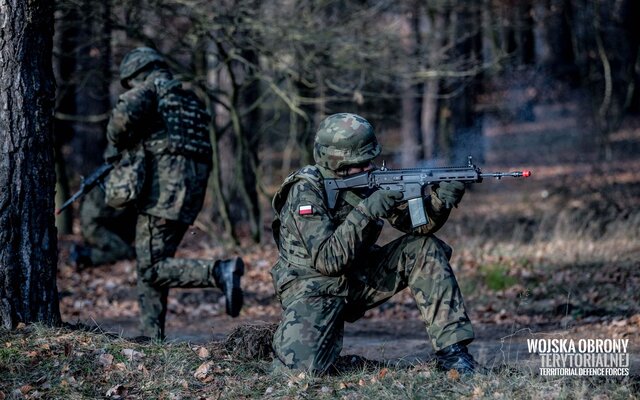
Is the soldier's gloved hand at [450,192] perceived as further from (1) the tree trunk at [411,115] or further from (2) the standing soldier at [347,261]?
(1) the tree trunk at [411,115]

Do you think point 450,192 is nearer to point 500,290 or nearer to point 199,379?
point 199,379

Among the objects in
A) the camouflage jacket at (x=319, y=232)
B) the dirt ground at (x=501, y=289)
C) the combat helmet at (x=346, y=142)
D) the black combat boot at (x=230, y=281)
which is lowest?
the dirt ground at (x=501, y=289)

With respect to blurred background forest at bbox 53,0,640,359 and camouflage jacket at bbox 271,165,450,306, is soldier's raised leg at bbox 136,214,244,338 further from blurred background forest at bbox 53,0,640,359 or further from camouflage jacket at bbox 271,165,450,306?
camouflage jacket at bbox 271,165,450,306

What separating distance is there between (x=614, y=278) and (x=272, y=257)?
450 cm

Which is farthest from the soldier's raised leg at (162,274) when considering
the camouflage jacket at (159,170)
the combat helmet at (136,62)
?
the combat helmet at (136,62)

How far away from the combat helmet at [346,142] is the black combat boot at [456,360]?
1271 mm

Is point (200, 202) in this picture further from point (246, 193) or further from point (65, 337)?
point (246, 193)

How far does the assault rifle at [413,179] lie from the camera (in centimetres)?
522

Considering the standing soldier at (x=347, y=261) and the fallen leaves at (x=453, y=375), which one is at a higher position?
the standing soldier at (x=347, y=261)

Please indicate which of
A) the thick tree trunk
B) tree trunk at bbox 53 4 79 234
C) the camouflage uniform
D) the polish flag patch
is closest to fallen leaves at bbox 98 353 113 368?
the thick tree trunk

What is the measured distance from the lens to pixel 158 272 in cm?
752

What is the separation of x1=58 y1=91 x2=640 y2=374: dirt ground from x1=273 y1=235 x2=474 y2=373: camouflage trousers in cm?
53

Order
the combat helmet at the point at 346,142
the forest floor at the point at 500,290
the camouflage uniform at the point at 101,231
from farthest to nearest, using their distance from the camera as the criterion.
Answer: the camouflage uniform at the point at 101,231 < the forest floor at the point at 500,290 < the combat helmet at the point at 346,142

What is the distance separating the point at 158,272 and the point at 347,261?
273 centimetres
